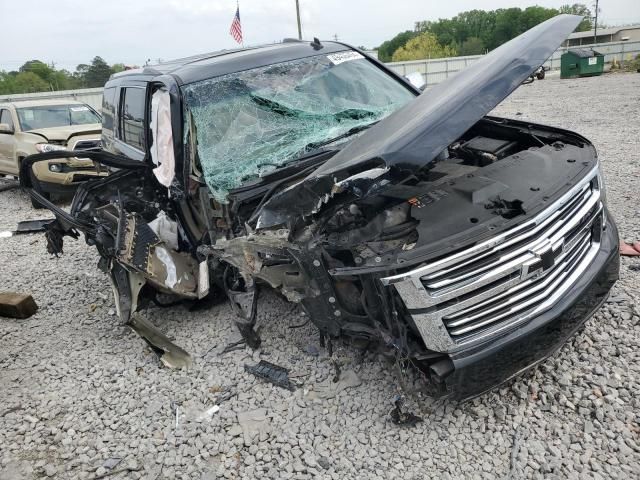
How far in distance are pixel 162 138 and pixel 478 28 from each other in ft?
291

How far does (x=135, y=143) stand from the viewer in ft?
13.8

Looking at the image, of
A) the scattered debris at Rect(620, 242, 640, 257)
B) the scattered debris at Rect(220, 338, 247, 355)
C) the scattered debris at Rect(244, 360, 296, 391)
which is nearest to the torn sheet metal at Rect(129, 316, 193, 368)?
the scattered debris at Rect(220, 338, 247, 355)

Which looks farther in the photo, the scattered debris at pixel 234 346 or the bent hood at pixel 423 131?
the scattered debris at pixel 234 346

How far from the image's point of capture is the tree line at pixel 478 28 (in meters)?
70.2

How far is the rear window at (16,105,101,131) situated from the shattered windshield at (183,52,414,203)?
262 inches

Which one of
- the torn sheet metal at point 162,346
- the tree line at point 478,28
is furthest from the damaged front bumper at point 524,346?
the tree line at point 478,28

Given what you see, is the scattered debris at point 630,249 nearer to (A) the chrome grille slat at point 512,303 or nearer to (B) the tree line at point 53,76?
(A) the chrome grille slat at point 512,303

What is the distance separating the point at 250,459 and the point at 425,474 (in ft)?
2.87

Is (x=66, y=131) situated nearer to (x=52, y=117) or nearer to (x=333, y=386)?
(x=52, y=117)

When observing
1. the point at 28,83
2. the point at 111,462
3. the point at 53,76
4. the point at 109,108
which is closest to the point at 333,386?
the point at 111,462

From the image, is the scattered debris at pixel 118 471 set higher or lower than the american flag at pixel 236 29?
lower

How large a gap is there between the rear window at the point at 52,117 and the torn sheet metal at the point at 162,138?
6.18 metres

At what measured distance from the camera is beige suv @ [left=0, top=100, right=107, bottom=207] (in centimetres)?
756

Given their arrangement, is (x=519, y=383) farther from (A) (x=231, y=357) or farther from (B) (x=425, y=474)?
(A) (x=231, y=357)
